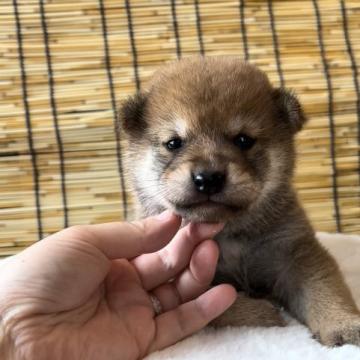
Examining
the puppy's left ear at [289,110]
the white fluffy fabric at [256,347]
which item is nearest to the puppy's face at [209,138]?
the puppy's left ear at [289,110]

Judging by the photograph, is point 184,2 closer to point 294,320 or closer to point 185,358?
point 294,320

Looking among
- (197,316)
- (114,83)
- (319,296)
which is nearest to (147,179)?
(197,316)

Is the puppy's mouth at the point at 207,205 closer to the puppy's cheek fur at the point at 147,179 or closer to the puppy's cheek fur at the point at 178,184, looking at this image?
the puppy's cheek fur at the point at 178,184

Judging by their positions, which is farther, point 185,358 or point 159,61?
point 159,61

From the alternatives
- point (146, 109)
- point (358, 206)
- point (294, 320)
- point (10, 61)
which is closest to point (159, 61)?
point (10, 61)

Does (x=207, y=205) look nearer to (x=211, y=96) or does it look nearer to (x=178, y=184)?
(x=178, y=184)

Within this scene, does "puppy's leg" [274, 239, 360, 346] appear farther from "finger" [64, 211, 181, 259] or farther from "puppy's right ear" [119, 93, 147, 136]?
"puppy's right ear" [119, 93, 147, 136]
